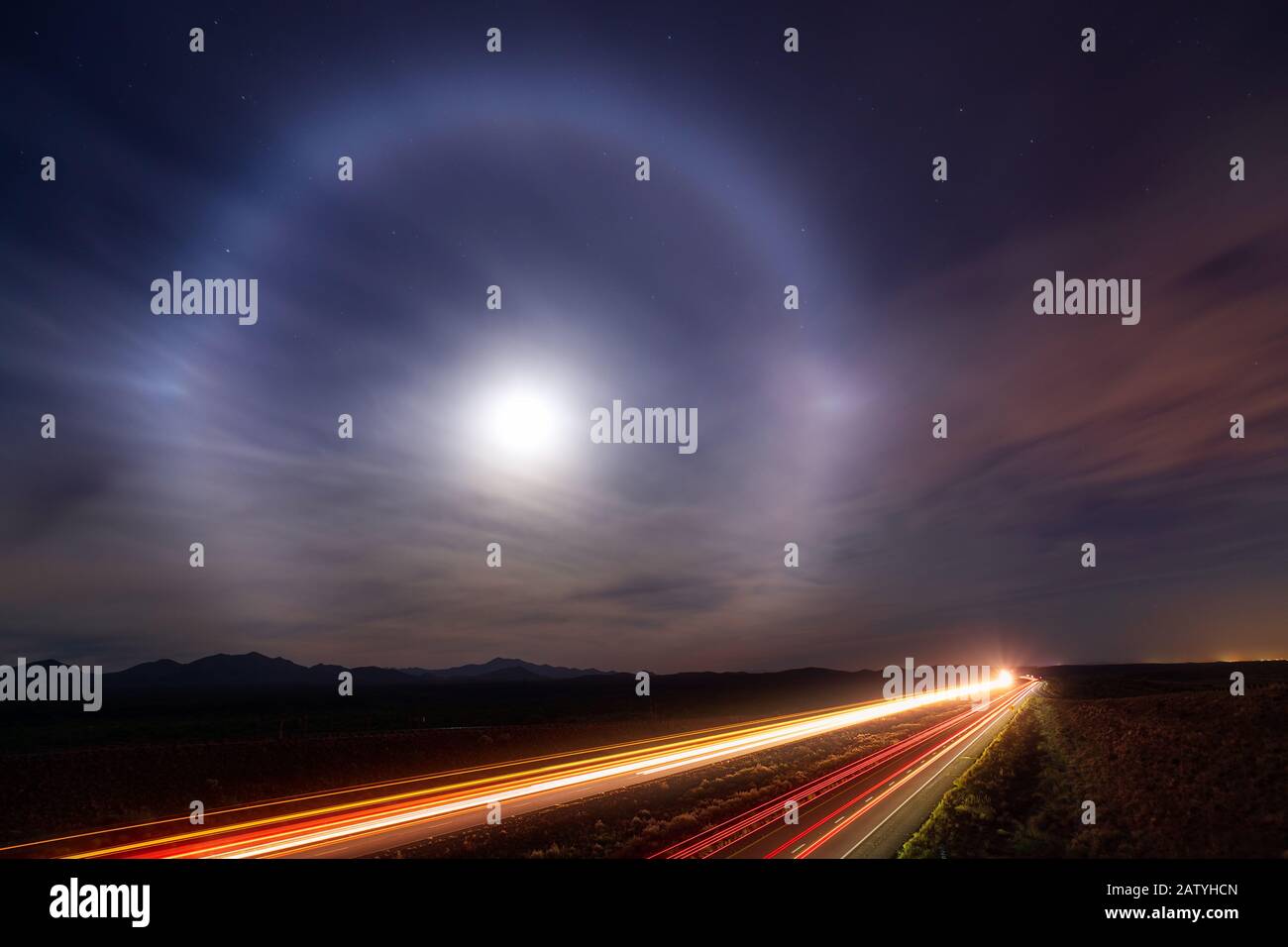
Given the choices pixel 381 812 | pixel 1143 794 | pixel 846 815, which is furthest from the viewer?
pixel 381 812

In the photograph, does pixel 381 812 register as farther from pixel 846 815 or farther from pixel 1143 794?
pixel 1143 794

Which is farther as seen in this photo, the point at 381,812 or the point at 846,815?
the point at 381,812

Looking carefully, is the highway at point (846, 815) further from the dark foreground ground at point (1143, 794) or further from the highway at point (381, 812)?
the highway at point (381, 812)

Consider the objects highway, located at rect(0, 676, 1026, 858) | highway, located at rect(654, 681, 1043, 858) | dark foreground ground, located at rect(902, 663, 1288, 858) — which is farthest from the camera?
highway, located at rect(0, 676, 1026, 858)

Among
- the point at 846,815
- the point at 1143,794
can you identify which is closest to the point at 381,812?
the point at 846,815

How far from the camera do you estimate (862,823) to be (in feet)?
65.0

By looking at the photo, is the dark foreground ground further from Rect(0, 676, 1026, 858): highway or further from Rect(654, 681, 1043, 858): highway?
Rect(0, 676, 1026, 858): highway

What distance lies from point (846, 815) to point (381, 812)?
17.0 meters

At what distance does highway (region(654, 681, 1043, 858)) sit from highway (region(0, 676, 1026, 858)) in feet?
24.9

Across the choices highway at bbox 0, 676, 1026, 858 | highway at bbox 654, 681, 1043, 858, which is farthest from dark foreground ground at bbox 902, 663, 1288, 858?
highway at bbox 0, 676, 1026, 858

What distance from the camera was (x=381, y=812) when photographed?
23625 mm

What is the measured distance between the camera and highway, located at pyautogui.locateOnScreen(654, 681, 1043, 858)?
16.7m
